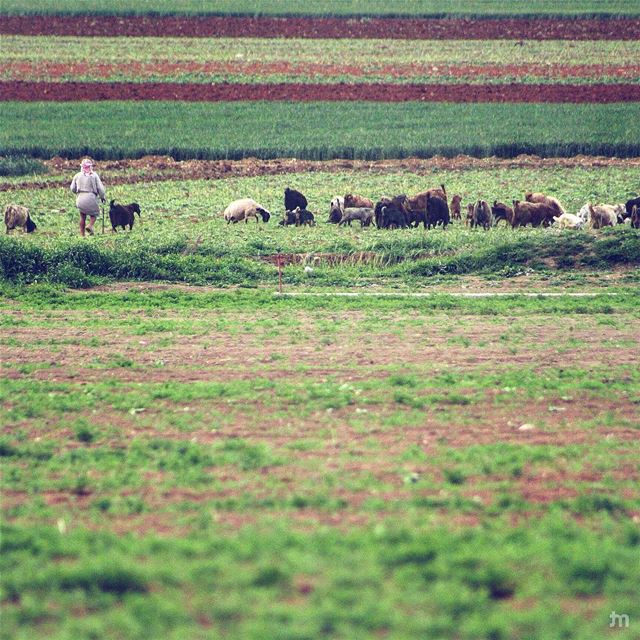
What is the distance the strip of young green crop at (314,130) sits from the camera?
3228cm

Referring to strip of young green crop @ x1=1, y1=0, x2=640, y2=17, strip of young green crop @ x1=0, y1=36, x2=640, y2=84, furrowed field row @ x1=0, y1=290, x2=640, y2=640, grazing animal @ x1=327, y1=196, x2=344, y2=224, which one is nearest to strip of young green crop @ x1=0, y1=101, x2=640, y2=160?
strip of young green crop @ x1=0, y1=36, x2=640, y2=84

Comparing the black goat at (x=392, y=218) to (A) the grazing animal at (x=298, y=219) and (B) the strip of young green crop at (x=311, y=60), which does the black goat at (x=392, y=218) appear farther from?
(B) the strip of young green crop at (x=311, y=60)

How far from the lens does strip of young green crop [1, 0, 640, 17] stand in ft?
205

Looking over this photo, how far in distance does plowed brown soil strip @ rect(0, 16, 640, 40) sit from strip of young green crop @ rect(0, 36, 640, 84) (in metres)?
1.67

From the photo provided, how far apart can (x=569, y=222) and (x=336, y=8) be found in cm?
4793

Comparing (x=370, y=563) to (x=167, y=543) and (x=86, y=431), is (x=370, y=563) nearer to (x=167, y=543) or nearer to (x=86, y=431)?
(x=167, y=543)

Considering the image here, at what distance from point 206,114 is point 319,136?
6.57 m

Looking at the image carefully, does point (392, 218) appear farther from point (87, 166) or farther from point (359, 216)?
point (87, 166)

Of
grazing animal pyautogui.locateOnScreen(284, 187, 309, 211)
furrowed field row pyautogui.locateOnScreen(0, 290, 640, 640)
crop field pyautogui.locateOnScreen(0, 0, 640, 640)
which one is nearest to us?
furrowed field row pyautogui.locateOnScreen(0, 290, 640, 640)

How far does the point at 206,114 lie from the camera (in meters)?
38.7

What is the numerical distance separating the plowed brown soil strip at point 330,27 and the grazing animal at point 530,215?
39524 mm

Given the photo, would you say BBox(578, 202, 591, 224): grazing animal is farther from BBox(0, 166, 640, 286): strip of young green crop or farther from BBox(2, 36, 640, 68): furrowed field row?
BBox(2, 36, 640, 68): furrowed field row

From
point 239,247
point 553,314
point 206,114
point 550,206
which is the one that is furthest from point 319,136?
point 553,314

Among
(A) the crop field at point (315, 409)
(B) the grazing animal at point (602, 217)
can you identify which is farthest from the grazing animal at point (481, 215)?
(B) the grazing animal at point (602, 217)
